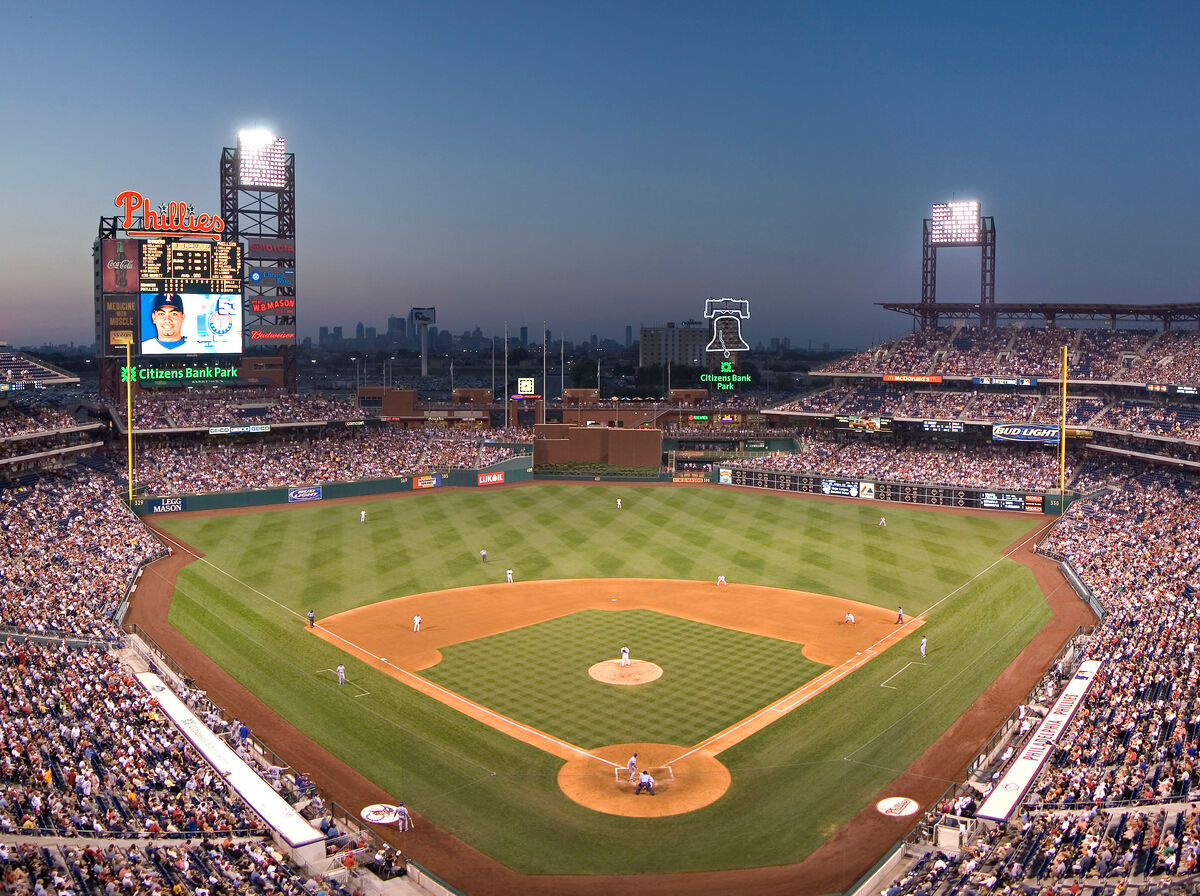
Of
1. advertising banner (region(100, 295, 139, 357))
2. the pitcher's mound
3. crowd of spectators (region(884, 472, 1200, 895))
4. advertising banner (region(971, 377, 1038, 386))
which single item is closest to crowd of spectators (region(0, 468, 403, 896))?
the pitcher's mound

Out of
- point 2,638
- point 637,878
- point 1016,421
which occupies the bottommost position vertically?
point 637,878

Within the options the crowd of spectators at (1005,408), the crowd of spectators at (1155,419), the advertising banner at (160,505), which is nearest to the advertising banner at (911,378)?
the crowd of spectators at (1005,408)

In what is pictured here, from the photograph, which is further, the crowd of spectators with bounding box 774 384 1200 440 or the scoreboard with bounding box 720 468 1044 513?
the scoreboard with bounding box 720 468 1044 513

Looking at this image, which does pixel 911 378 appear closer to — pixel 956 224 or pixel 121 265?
pixel 956 224

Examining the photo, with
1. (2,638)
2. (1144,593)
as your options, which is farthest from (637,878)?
(1144,593)

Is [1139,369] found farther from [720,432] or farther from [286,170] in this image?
[286,170]

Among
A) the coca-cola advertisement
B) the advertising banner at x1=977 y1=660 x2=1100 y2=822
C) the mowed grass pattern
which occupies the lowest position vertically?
the mowed grass pattern

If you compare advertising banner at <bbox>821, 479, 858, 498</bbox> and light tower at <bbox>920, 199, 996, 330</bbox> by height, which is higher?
light tower at <bbox>920, 199, 996, 330</bbox>

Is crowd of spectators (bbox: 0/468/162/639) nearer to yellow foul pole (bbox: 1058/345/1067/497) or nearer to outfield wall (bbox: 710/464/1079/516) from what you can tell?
outfield wall (bbox: 710/464/1079/516)
